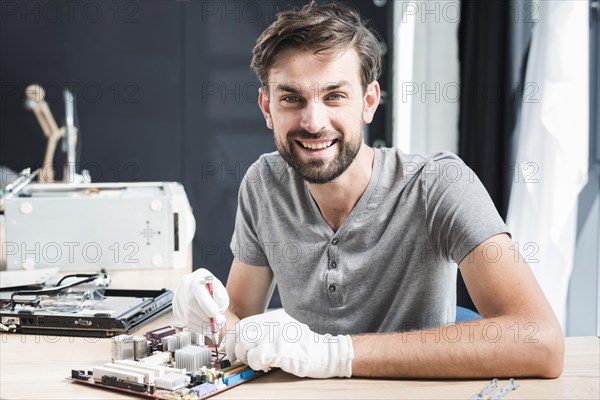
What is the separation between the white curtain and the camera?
2328 mm

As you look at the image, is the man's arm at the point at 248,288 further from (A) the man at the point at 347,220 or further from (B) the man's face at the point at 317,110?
(B) the man's face at the point at 317,110

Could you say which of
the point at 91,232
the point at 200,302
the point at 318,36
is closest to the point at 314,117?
the point at 318,36

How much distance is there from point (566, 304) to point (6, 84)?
2.79m

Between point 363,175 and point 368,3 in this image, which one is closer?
point 363,175

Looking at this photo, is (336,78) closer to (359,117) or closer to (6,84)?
(359,117)

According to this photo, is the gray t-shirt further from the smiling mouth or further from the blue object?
the smiling mouth

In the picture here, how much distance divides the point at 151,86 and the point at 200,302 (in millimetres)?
2593

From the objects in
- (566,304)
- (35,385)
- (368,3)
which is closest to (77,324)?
(35,385)

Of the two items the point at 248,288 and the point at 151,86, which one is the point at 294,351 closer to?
the point at 248,288

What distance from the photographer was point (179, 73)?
365cm

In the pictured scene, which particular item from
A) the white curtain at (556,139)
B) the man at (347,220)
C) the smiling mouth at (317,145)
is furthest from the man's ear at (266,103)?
the white curtain at (556,139)

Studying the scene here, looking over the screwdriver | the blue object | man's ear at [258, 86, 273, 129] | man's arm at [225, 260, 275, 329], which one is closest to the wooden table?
the screwdriver

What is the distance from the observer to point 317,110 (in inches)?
59.9

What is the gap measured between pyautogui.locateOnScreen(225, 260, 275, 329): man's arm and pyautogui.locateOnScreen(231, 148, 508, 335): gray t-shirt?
3.8 inches
